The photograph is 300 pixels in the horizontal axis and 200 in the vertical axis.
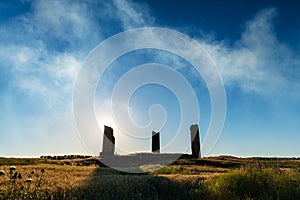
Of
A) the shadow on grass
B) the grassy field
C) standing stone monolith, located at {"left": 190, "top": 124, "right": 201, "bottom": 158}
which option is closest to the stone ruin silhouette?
standing stone monolith, located at {"left": 190, "top": 124, "right": 201, "bottom": 158}

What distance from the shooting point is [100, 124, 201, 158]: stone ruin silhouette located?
74.1 feet

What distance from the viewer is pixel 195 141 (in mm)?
24625

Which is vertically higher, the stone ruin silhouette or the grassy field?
the stone ruin silhouette

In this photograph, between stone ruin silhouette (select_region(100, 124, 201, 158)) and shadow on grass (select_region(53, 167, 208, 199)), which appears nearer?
shadow on grass (select_region(53, 167, 208, 199))

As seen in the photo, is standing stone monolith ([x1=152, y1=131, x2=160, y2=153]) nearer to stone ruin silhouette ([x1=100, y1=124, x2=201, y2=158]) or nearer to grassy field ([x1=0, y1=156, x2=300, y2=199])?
stone ruin silhouette ([x1=100, y1=124, x2=201, y2=158])

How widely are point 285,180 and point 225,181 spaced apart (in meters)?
1.63

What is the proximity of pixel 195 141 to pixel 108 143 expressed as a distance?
676 cm

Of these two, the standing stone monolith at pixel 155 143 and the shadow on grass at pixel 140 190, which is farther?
the standing stone monolith at pixel 155 143

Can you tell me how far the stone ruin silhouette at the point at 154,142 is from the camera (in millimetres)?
22578

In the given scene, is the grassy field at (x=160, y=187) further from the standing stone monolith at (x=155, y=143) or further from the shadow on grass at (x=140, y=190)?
the standing stone monolith at (x=155, y=143)

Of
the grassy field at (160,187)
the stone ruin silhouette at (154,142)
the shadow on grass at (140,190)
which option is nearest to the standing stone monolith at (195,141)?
the stone ruin silhouette at (154,142)

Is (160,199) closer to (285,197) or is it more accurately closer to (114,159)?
(285,197)

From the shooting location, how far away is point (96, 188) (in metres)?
6.80

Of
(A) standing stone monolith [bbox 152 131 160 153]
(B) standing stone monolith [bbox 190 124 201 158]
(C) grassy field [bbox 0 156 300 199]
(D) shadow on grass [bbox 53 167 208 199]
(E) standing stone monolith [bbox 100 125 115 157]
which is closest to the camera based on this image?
(C) grassy field [bbox 0 156 300 199]
